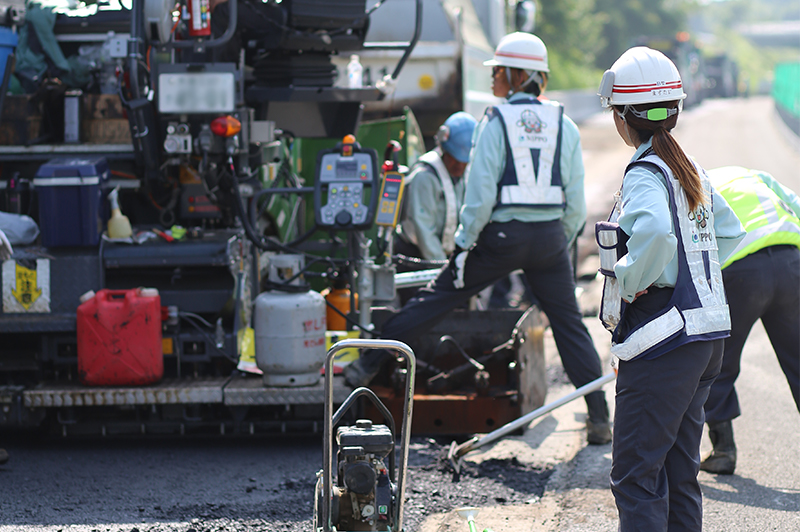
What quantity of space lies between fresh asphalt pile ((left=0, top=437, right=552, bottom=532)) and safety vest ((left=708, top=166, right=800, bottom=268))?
1524mm

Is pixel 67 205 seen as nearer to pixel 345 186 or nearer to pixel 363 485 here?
pixel 345 186

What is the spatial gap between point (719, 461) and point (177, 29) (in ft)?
12.5

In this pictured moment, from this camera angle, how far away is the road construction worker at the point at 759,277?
14.6 feet

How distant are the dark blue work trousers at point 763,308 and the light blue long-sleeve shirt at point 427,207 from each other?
8.03ft

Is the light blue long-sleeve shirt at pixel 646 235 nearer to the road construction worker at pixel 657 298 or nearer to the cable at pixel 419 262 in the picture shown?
the road construction worker at pixel 657 298

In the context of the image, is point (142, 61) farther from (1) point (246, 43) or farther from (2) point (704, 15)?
(2) point (704, 15)

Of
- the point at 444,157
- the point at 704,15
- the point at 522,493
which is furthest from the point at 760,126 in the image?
the point at 704,15

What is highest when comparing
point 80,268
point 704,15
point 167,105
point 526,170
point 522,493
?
point 704,15

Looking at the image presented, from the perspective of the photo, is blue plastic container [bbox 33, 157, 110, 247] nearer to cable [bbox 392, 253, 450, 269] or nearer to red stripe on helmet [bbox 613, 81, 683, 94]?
cable [bbox 392, 253, 450, 269]

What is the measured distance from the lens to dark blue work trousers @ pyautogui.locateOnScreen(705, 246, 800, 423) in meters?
4.46

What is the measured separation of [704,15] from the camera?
5271 inches

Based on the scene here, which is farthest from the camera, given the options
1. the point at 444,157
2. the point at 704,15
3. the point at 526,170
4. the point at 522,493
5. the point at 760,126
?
the point at 704,15

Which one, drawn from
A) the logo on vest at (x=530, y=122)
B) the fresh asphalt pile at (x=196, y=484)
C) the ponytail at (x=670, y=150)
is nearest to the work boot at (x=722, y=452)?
the fresh asphalt pile at (x=196, y=484)

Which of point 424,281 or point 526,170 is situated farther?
point 424,281
